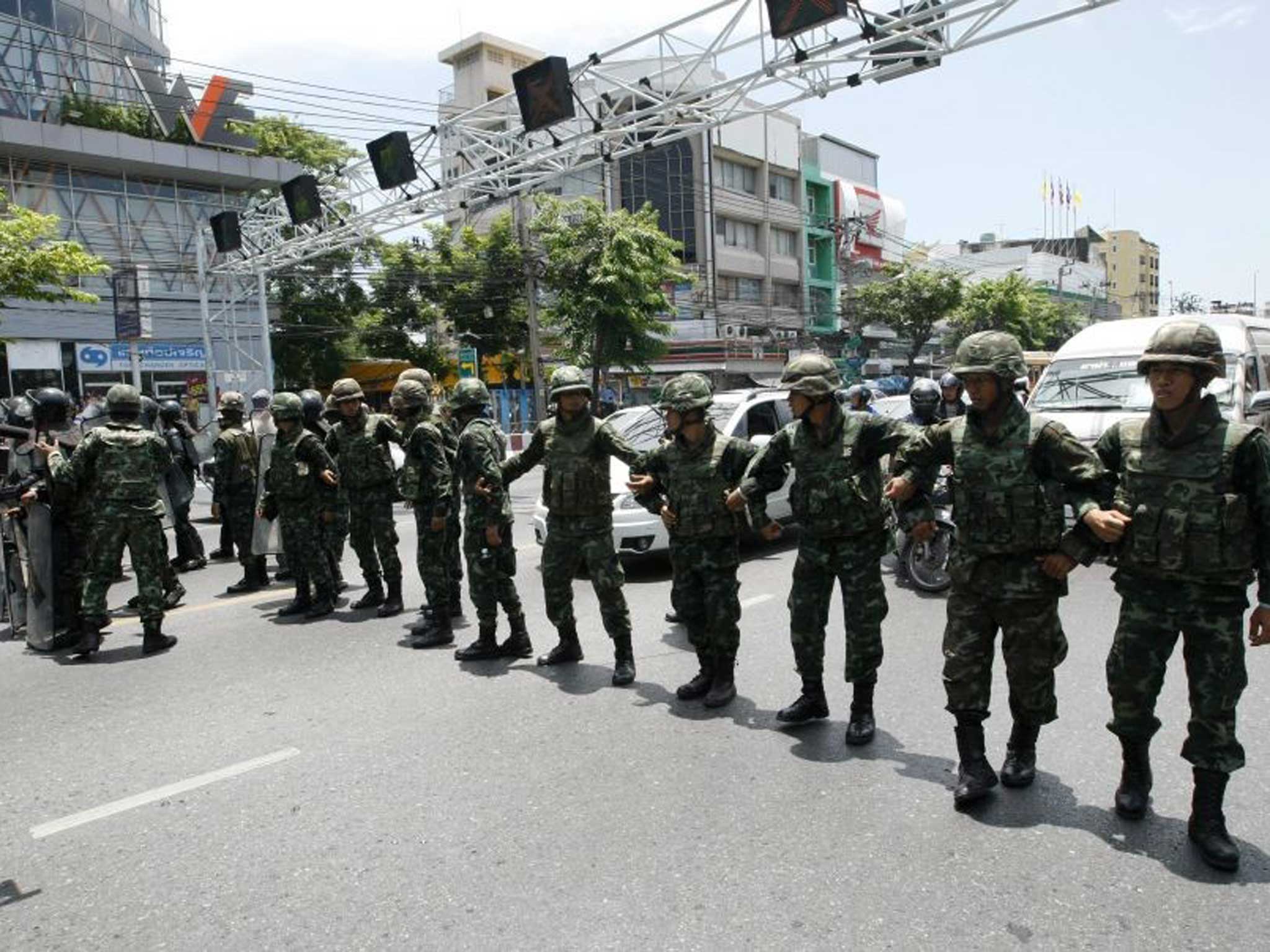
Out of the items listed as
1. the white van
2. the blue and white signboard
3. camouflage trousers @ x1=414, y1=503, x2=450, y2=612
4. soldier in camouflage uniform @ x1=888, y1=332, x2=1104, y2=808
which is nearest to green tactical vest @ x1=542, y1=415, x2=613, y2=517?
camouflage trousers @ x1=414, y1=503, x2=450, y2=612

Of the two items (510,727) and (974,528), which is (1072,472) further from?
(510,727)

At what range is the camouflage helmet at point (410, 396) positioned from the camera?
6.75 meters

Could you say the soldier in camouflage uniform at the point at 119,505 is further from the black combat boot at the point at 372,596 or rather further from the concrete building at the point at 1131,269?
the concrete building at the point at 1131,269

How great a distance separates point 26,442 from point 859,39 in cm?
897

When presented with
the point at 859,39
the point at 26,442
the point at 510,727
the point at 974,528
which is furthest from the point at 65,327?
the point at 974,528

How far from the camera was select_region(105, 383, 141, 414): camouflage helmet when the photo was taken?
21.0 ft

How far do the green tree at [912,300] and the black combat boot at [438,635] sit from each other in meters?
38.5

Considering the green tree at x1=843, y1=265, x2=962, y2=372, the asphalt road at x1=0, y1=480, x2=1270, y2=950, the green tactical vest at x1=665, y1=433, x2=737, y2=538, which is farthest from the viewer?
the green tree at x1=843, y1=265, x2=962, y2=372

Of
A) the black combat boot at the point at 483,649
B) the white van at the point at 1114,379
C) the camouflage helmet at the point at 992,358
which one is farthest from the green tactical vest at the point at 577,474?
the white van at the point at 1114,379

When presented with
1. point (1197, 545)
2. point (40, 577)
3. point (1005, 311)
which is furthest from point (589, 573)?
point (1005, 311)

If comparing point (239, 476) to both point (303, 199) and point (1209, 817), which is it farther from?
point (303, 199)

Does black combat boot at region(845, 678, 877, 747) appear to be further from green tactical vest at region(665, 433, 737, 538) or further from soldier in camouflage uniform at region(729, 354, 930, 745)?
green tactical vest at region(665, 433, 737, 538)

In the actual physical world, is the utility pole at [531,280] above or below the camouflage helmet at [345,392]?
above

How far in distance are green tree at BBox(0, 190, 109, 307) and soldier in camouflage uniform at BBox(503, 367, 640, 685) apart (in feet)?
37.7
